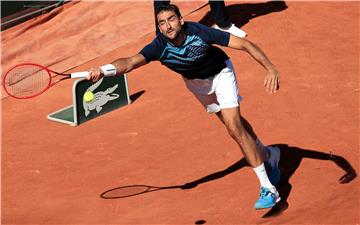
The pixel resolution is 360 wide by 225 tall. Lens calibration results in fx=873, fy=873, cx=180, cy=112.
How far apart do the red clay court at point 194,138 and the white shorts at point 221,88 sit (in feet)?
3.29

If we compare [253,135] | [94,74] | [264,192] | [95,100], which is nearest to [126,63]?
[94,74]

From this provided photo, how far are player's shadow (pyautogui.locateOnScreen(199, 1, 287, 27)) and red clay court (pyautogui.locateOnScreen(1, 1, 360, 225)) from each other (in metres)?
0.03

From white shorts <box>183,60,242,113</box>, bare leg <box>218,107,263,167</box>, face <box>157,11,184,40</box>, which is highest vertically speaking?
face <box>157,11,184,40</box>

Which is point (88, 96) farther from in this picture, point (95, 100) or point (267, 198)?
point (267, 198)

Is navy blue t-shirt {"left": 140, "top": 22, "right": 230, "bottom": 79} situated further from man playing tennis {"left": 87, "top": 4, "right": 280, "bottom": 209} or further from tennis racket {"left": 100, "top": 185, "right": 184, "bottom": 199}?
tennis racket {"left": 100, "top": 185, "right": 184, "bottom": 199}

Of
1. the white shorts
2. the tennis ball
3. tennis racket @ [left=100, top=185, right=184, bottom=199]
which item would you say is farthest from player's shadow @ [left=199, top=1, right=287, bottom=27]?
the white shorts

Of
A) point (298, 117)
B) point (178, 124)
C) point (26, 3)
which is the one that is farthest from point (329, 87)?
point (26, 3)

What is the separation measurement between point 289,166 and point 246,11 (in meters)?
5.99

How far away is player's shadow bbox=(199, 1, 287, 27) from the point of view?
560 inches

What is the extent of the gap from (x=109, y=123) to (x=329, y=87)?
2835 mm

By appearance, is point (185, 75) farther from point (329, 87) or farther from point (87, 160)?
point (329, 87)

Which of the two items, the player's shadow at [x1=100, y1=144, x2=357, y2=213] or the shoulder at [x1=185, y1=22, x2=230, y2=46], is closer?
the shoulder at [x1=185, y1=22, x2=230, y2=46]

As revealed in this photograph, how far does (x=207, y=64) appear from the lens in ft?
26.0

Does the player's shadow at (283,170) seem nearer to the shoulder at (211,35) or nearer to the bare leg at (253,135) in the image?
the bare leg at (253,135)
